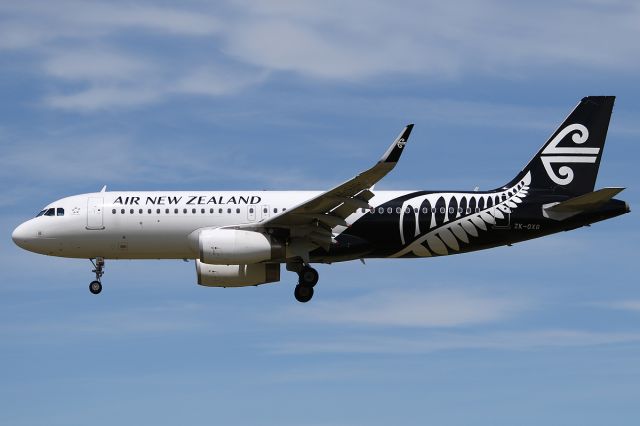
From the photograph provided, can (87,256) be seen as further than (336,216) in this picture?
Yes

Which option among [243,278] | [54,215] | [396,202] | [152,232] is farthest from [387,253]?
[54,215]

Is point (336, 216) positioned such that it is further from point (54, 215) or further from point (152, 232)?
point (54, 215)

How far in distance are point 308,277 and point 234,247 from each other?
11.1ft

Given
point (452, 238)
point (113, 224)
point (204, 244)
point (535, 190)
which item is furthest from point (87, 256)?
point (535, 190)

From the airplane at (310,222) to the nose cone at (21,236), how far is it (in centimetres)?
5

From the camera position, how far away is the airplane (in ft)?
151

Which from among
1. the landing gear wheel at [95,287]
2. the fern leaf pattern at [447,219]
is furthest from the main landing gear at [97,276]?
the fern leaf pattern at [447,219]

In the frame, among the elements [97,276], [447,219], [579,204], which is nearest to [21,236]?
[97,276]

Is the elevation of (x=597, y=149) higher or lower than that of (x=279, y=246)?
higher

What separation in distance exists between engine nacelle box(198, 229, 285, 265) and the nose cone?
24.0 feet

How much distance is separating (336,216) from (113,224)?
27.0ft

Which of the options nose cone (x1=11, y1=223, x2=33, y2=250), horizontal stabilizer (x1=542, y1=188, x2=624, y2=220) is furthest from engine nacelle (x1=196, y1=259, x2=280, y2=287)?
horizontal stabilizer (x1=542, y1=188, x2=624, y2=220)

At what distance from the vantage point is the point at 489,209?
47.0 metres

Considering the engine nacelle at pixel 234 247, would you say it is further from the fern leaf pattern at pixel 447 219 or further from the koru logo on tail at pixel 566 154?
the koru logo on tail at pixel 566 154
